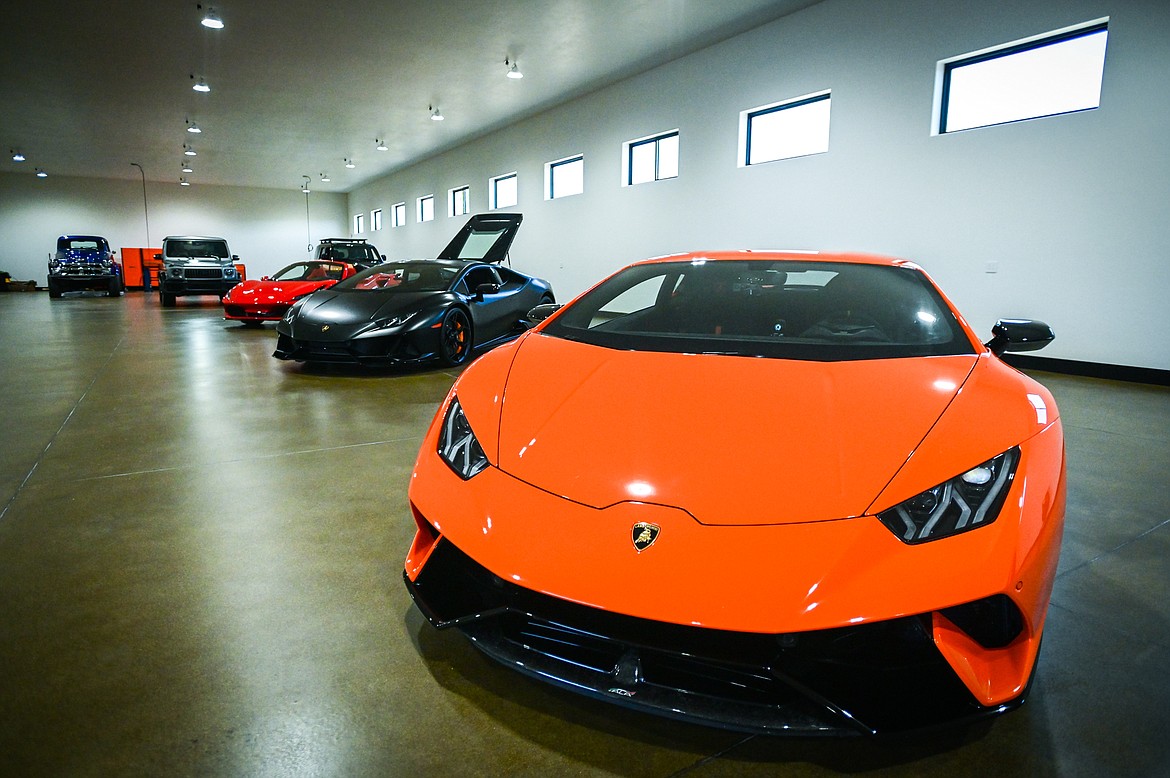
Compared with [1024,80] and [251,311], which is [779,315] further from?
[251,311]

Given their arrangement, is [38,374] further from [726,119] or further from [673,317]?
[726,119]

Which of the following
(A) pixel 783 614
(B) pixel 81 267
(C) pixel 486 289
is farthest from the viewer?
(B) pixel 81 267

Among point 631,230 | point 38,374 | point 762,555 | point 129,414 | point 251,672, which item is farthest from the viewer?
point 631,230

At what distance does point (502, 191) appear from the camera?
1397cm

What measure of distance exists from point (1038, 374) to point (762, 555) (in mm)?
5963

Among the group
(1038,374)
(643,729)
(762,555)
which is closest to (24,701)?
(643,729)

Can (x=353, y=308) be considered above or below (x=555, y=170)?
below

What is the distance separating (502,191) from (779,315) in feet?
42.5

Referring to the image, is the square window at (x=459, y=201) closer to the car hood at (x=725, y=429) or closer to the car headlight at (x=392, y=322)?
the car headlight at (x=392, y=322)

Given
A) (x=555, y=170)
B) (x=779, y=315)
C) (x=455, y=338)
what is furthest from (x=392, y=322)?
(x=555, y=170)

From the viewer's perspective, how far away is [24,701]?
1244 millimetres

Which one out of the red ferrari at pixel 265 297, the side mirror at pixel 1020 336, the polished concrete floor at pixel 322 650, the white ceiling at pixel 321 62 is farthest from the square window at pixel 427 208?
the side mirror at pixel 1020 336

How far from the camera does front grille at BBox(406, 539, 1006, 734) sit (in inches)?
38.6

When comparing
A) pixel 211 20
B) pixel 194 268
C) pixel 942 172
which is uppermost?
pixel 211 20
